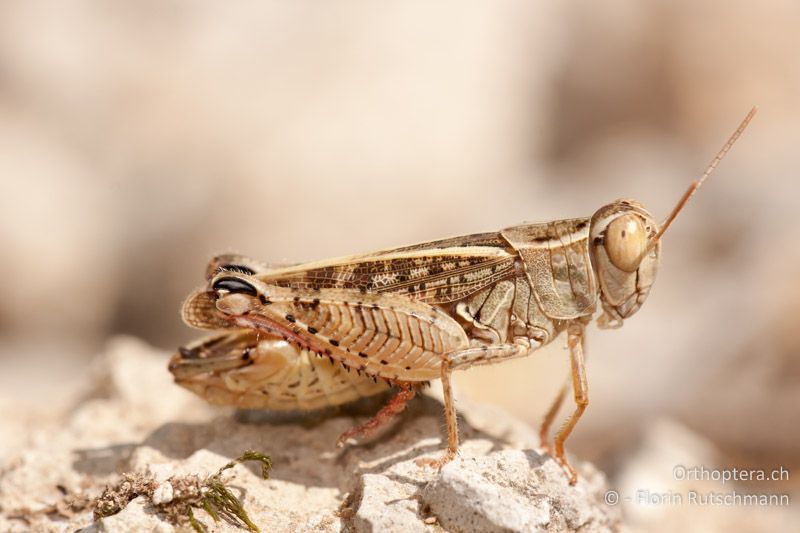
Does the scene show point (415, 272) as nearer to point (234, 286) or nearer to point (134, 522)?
point (234, 286)

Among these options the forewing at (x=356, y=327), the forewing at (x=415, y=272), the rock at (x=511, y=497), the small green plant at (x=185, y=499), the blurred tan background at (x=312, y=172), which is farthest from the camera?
the blurred tan background at (x=312, y=172)

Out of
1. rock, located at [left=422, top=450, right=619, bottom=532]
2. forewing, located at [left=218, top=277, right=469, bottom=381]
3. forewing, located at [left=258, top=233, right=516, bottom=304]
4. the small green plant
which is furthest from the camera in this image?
forewing, located at [left=258, top=233, right=516, bottom=304]

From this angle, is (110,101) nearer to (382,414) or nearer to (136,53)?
(136,53)

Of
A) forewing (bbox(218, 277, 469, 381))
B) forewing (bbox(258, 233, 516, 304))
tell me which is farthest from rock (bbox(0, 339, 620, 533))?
forewing (bbox(258, 233, 516, 304))

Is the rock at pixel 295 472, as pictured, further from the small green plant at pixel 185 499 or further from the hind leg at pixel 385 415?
the hind leg at pixel 385 415

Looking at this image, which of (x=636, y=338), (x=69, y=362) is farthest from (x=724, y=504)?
(x=69, y=362)

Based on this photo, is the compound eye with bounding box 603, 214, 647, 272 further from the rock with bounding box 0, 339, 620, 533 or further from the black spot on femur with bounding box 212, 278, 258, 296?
the black spot on femur with bounding box 212, 278, 258, 296

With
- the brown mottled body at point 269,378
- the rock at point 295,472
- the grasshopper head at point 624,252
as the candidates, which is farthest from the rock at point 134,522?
the grasshopper head at point 624,252
